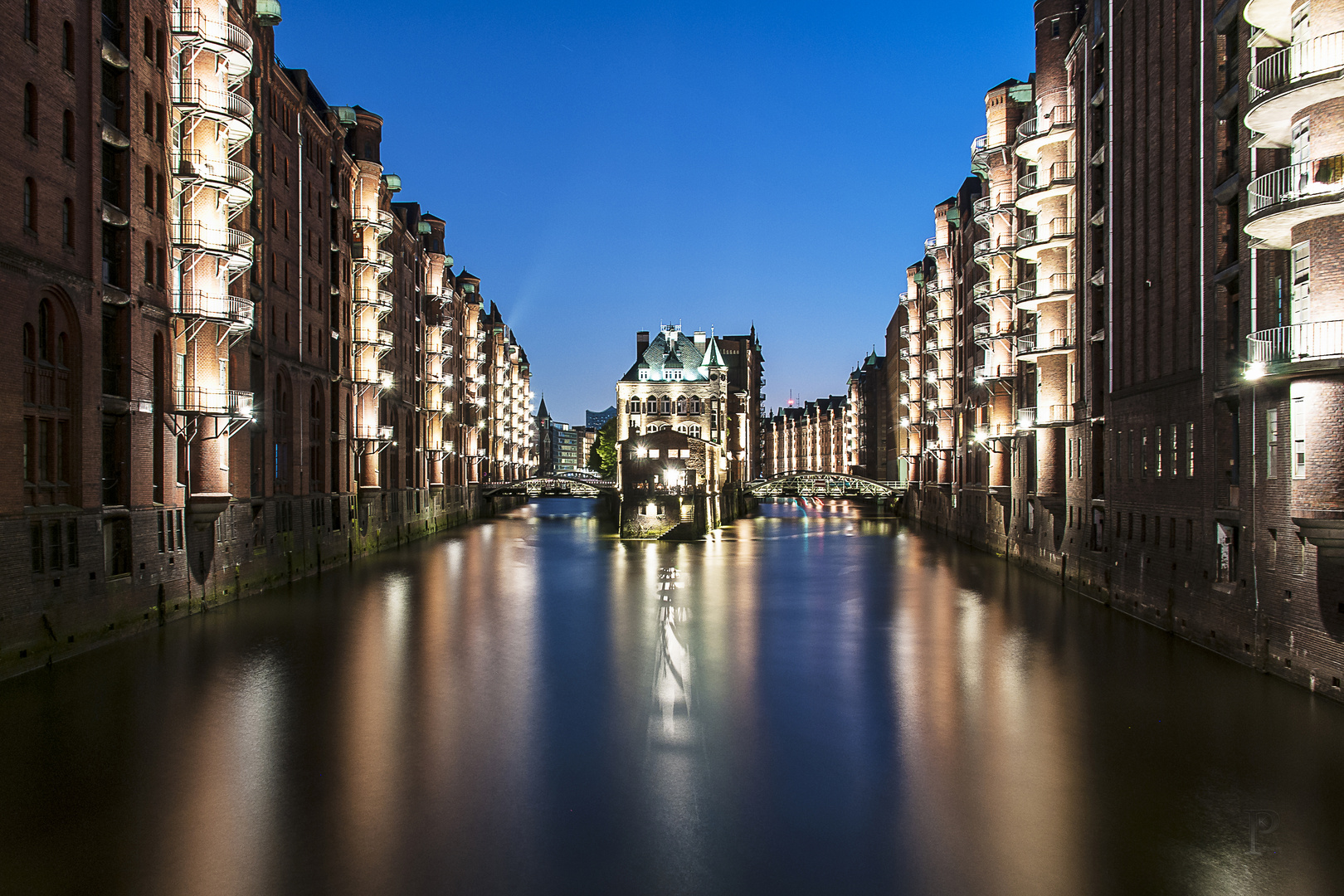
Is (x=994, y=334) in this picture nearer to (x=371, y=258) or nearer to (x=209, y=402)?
(x=371, y=258)

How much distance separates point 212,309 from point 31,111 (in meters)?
9.30

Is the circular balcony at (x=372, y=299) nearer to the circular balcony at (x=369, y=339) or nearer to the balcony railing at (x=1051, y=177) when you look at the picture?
the circular balcony at (x=369, y=339)

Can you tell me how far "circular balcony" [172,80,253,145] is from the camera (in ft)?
102

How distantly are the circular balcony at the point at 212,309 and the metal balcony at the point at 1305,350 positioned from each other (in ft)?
99.0

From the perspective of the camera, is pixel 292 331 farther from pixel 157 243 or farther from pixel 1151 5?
pixel 1151 5

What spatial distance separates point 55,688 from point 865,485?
96832mm

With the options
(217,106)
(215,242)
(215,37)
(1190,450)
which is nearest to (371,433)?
(215,242)

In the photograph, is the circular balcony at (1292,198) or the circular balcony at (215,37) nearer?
the circular balcony at (1292,198)

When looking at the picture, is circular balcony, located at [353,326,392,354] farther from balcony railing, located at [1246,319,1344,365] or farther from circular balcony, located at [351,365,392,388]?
balcony railing, located at [1246,319,1344,365]

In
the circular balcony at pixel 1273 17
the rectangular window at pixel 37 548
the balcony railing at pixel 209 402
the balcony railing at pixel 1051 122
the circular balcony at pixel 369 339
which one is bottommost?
the rectangular window at pixel 37 548

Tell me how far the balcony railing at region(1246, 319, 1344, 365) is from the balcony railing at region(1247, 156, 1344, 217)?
264 centimetres

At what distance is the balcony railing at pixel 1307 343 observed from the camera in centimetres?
1939

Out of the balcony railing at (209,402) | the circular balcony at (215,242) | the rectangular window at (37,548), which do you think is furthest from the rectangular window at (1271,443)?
the circular balcony at (215,242)

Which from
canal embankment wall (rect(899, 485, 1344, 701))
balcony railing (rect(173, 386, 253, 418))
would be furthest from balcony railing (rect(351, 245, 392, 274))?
canal embankment wall (rect(899, 485, 1344, 701))
